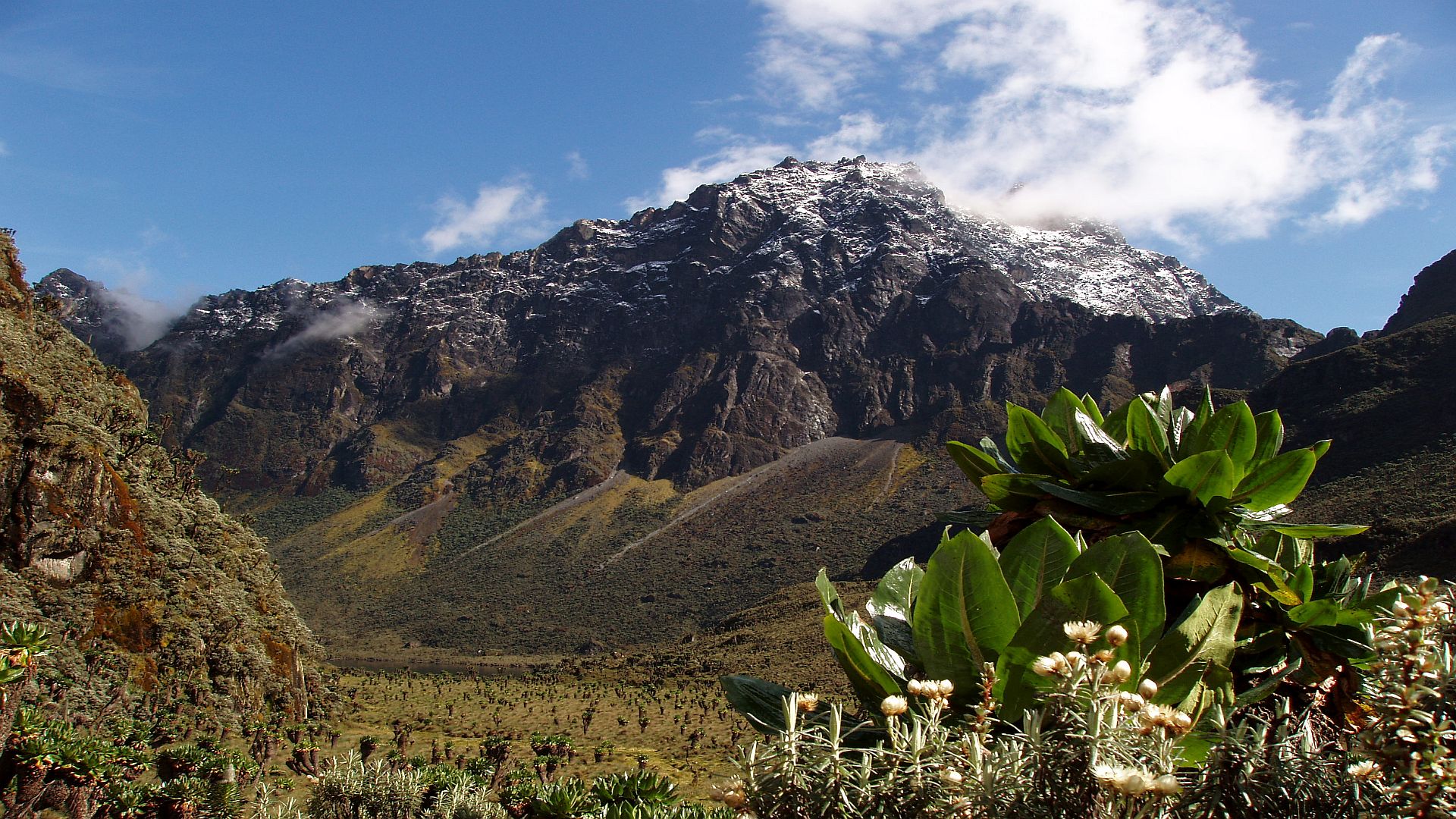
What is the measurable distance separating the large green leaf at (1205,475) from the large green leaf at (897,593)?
780mm

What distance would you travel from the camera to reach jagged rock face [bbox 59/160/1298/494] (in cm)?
14299

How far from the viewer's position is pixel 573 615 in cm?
9062

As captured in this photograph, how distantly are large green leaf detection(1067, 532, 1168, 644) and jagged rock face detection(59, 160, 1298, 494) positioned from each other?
137 meters

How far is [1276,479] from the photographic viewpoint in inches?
93.5

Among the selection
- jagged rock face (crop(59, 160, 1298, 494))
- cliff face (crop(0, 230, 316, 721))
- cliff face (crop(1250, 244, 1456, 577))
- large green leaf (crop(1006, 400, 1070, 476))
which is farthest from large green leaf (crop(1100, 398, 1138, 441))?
jagged rock face (crop(59, 160, 1298, 494))

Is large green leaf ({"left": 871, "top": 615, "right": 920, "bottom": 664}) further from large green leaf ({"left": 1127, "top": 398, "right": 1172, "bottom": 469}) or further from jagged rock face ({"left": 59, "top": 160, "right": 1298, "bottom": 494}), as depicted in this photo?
jagged rock face ({"left": 59, "top": 160, "right": 1298, "bottom": 494})

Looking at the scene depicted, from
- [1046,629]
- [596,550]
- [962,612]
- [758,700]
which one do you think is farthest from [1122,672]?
[596,550]

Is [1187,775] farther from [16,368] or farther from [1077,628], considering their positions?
[16,368]

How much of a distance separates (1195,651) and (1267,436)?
1186mm

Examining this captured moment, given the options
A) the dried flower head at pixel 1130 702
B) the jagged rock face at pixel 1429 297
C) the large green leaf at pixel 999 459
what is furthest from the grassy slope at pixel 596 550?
the dried flower head at pixel 1130 702

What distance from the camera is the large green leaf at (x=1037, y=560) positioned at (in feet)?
5.50

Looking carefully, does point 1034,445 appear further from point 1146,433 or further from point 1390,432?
point 1390,432

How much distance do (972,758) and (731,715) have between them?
1569 inches

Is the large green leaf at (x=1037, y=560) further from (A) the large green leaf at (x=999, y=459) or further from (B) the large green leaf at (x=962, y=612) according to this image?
(A) the large green leaf at (x=999, y=459)
